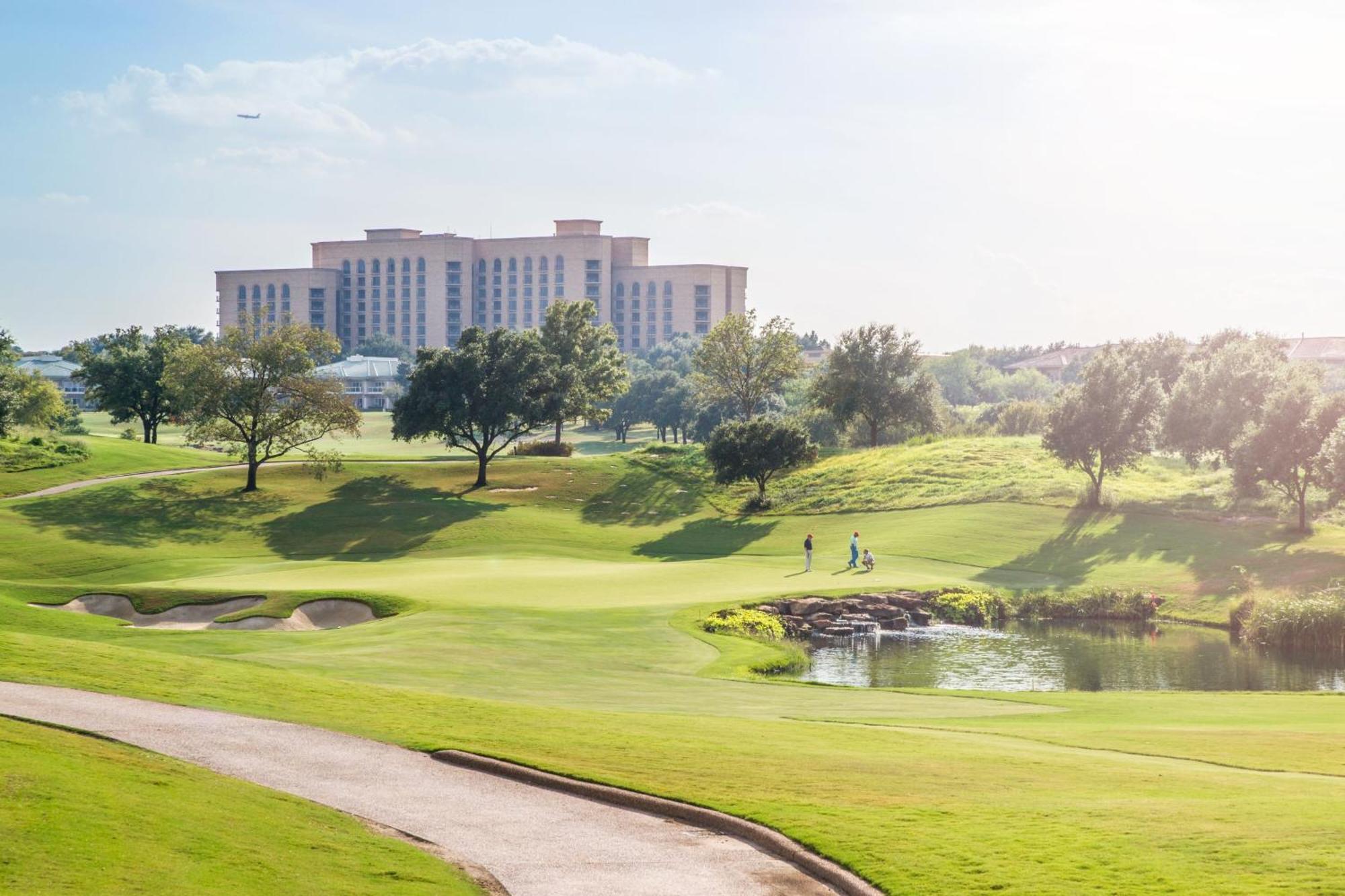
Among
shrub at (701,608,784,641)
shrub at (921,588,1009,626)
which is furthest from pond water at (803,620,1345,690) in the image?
shrub at (701,608,784,641)

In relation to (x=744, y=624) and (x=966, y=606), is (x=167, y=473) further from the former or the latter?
(x=966, y=606)

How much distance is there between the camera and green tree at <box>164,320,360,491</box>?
71312 mm

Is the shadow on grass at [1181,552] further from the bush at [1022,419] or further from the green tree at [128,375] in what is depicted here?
Answer: the green tree at [128,375]

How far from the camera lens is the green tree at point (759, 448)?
71.3m

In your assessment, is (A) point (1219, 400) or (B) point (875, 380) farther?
(B) point (875, 380)

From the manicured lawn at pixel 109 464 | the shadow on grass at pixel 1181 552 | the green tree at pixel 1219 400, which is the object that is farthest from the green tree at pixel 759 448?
the manicured lawn at pixel 109 464

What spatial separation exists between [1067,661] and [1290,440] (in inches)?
1046

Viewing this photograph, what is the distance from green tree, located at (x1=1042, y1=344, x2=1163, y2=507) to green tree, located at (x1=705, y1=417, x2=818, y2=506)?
13.1 meters

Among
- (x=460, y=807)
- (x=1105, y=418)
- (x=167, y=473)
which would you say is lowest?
(x=460, y=807)

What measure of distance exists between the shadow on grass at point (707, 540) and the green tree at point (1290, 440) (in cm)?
2287


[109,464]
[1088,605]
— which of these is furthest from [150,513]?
[1088,605]

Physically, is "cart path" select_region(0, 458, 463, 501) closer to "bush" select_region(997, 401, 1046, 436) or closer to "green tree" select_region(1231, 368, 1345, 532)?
"bush" select_region(997, 401, 1046, 436)

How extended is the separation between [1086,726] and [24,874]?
18.2 metres

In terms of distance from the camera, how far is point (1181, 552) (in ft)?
184
